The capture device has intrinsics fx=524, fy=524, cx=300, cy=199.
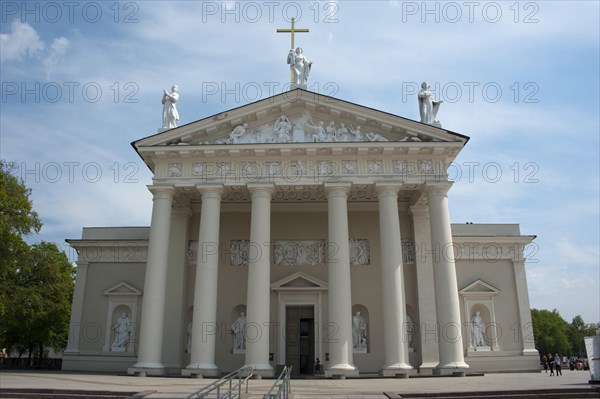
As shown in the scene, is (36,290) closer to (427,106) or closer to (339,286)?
(339,286)

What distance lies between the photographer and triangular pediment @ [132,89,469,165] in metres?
24.5

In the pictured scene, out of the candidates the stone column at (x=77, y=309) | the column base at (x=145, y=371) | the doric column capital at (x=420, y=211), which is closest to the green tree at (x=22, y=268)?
the stone column at (x=77, y=309)

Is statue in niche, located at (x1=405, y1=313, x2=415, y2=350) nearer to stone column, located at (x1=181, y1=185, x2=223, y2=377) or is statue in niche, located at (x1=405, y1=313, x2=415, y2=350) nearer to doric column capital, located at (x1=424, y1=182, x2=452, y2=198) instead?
doric column capital, located at (x1=424, y1=182, x2=452, y2=198)

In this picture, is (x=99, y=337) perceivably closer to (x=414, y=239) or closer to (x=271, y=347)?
(x=271, y=347)

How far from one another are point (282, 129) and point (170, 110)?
5.87 metres

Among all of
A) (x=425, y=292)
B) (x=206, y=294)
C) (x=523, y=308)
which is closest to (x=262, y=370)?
(x=206, y=294)

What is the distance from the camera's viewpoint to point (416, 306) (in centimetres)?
2609

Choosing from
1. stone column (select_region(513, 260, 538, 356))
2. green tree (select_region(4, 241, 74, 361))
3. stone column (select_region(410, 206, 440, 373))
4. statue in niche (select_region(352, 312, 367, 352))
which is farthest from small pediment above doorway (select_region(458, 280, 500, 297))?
green tree (select_region(4, 241, 74, 361))

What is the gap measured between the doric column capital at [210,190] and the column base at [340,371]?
9168 mm

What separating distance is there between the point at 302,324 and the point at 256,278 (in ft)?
17.2

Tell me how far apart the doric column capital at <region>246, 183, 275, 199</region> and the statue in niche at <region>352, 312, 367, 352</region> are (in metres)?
7.75

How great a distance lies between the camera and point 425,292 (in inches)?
994

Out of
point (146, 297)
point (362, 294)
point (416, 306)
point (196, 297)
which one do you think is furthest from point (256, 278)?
point (416, 306)

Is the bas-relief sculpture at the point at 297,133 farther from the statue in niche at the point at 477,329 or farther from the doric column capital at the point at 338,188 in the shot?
the statue in niche at the point at 477,329
